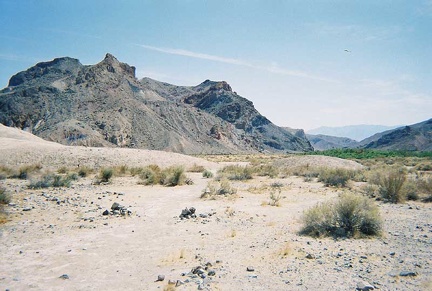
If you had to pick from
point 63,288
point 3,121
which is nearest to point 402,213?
point 63,288

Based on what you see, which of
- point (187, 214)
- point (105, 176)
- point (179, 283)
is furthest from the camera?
point (105, 176)

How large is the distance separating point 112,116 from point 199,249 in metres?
87.6

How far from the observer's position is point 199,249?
8195mm

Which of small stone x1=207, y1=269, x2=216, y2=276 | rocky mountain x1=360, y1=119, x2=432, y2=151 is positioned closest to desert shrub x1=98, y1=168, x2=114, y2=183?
small stone x1=207, y1=269, x2=216, y2=276

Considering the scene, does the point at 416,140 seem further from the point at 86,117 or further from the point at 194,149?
the point at 86,117

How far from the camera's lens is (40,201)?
13.8m

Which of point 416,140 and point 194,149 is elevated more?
point 416,140

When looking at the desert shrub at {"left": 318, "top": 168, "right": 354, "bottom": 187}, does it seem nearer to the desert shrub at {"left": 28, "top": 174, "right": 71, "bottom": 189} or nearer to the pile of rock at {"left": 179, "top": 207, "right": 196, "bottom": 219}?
the pile of rock at {"left": 179, "top": 207, "right": 196, "bottom": 219}

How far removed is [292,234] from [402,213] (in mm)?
5580

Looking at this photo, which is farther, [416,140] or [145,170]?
[416,140]

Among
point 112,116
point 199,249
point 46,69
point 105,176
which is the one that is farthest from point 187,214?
point 46,69

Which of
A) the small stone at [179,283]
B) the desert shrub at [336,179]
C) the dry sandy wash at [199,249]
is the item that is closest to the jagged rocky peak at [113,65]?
the desert shrub at [336,179]

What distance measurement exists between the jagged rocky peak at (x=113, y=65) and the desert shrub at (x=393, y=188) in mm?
112233

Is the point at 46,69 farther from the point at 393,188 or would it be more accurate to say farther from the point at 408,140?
the point at 408,140
